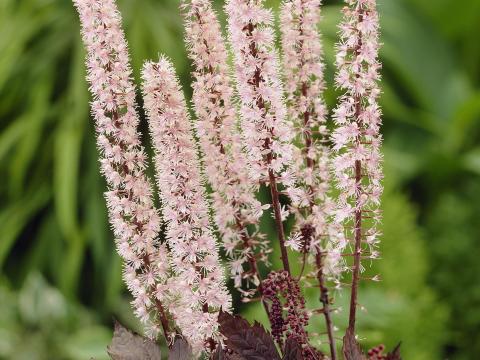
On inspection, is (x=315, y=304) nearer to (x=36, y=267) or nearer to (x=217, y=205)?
(x=217, y=205)

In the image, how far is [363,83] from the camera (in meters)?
0.89

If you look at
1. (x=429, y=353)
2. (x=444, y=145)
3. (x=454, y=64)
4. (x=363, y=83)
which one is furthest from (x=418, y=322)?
(x=454, y=64)

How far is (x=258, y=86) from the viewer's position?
882mm

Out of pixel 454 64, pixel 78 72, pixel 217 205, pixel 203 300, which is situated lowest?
pixel 203 300

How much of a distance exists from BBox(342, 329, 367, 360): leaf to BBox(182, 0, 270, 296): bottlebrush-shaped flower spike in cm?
13

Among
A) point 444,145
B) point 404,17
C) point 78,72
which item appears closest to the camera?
point 78,72

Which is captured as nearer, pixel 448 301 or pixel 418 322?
pixel 418 322

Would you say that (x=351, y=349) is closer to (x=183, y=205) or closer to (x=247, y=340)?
(x=247, y=340)

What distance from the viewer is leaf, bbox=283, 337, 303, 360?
87cm

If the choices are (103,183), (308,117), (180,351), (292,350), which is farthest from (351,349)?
(103,183)

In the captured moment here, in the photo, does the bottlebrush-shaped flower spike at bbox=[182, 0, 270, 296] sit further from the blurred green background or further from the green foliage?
the green foliage

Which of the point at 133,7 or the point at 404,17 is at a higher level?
the point at 404,17

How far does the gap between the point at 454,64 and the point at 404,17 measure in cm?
36

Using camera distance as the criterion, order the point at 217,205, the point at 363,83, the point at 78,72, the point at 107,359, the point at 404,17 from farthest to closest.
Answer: the point at 404,17 < the point at 78,72 < the point at 107,359 < the point at 217,205 < the point at 363,83
